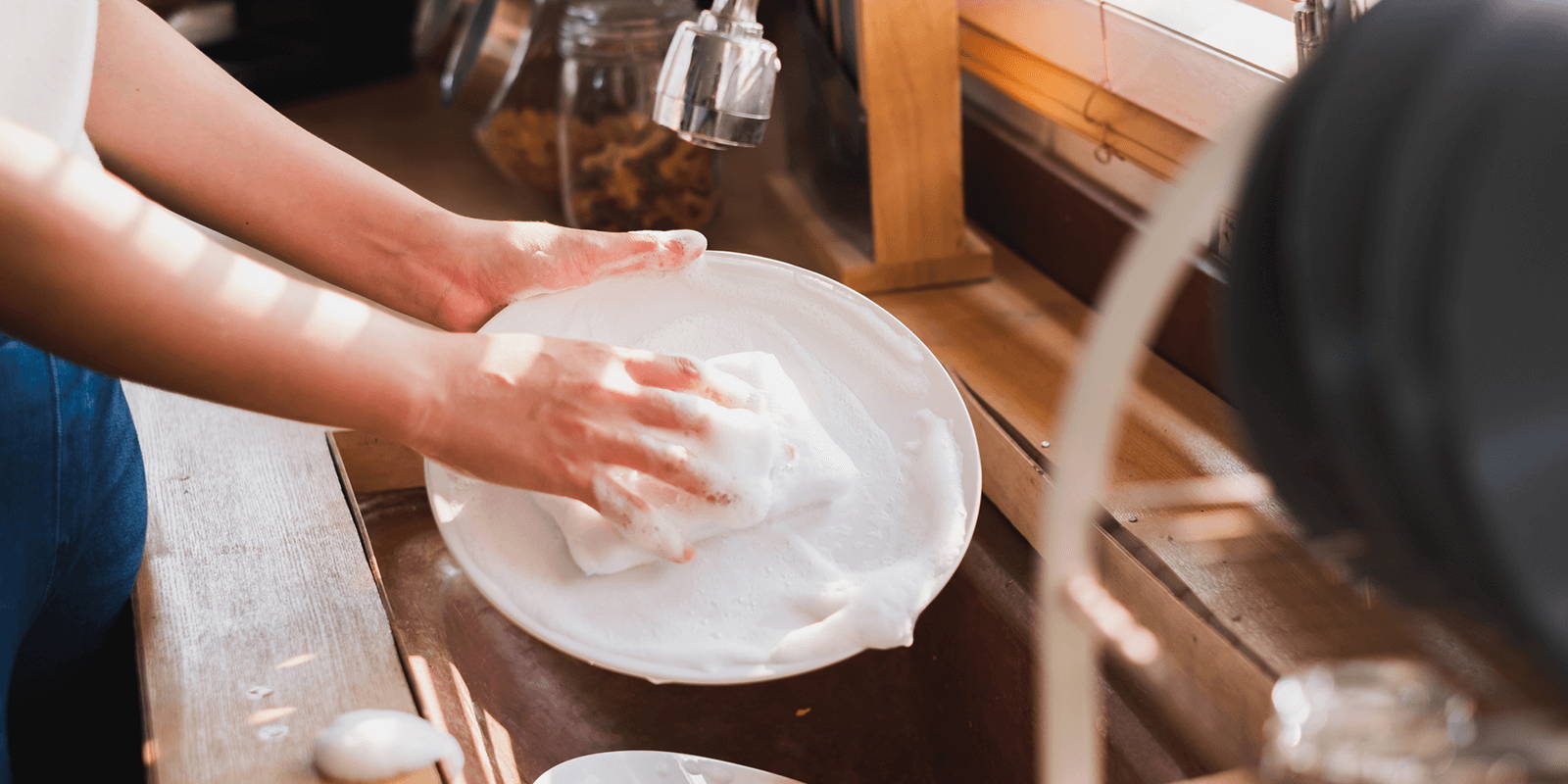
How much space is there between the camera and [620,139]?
1.29 metres

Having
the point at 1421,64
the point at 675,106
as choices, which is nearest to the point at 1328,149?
the point at 1421,64

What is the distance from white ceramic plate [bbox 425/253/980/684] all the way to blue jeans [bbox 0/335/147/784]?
21 cm

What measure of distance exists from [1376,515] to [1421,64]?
96 mm

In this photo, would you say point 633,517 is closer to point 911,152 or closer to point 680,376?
point 680,376

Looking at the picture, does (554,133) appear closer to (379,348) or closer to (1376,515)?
(379,348)

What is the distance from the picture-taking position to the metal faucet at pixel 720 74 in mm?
765

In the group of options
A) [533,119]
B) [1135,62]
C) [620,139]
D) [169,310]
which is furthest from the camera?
[533,119]

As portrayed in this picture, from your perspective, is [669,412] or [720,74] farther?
[720,74]

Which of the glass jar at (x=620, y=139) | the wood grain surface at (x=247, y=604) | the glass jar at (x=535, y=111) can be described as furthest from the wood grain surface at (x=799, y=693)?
the glass jar at (x=535, y=111)

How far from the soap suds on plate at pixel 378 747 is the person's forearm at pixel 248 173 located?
0.98 feet

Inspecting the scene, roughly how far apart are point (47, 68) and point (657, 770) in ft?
1.64

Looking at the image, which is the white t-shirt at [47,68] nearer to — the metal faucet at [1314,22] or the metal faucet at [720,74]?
the metal faucet at [720,74]

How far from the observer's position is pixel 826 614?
0.60m

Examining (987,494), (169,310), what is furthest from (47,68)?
(987,494)
